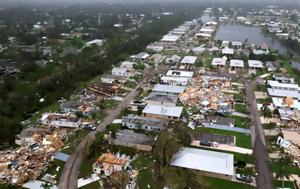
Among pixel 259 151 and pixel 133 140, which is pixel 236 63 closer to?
pixel 259 151

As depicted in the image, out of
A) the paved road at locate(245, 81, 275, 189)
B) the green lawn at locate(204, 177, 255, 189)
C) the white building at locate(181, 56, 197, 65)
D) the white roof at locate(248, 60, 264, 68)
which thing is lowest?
the green lawn at locate(204, 177, 255, 189)

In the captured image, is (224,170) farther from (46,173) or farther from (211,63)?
(211,63)

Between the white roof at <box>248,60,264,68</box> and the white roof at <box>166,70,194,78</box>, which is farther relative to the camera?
the white roof at <box>248,60,264,68</box>

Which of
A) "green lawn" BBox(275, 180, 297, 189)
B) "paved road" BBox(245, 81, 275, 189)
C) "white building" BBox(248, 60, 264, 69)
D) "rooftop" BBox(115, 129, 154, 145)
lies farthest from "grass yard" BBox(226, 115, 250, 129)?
"white building" BBox(248, 60, 264, 69)

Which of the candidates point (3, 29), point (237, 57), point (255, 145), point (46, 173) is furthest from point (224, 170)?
point (3, 29)

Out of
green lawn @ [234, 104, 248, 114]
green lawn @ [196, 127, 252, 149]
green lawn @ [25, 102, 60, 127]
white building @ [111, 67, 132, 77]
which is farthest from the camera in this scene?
white building @ [111, 67, 132, 77]

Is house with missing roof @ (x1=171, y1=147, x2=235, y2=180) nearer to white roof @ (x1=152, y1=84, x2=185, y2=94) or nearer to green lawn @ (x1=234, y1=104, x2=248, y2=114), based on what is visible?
green lawn @ (x1=234, y1=104, x2=248, y2=114)

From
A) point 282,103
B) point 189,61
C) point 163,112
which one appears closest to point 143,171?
point 163,112
